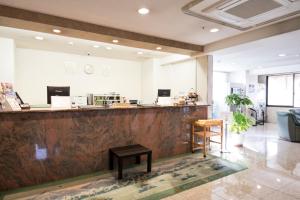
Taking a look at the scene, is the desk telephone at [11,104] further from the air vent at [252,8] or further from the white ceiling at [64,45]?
the air vent at [252,8]

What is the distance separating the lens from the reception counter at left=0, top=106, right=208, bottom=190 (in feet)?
8.36

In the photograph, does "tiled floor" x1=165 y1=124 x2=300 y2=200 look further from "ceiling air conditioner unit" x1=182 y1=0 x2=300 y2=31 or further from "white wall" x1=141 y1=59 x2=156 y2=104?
"white wall" x1=141 y1=59 x2=156 y2=104

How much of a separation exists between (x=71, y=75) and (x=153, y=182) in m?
4.35

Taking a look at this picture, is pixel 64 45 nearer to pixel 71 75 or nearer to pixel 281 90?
pixel 71 75

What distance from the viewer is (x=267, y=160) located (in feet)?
12.3

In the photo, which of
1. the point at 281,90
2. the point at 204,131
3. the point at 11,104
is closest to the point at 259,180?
the point at 204,131

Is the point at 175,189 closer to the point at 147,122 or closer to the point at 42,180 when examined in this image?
the point at 147,122

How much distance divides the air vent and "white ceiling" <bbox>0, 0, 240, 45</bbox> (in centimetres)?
49

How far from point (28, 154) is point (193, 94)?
12.7 ft

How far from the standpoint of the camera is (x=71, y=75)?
226 inches

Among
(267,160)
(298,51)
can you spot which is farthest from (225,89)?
(267,160)

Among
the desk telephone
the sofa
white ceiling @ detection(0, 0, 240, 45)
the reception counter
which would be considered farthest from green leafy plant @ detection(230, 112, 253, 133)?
the desk telephone

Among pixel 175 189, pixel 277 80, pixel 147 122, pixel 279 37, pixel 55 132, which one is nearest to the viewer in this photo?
pixel 175 189

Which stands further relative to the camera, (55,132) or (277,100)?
(277,100)
